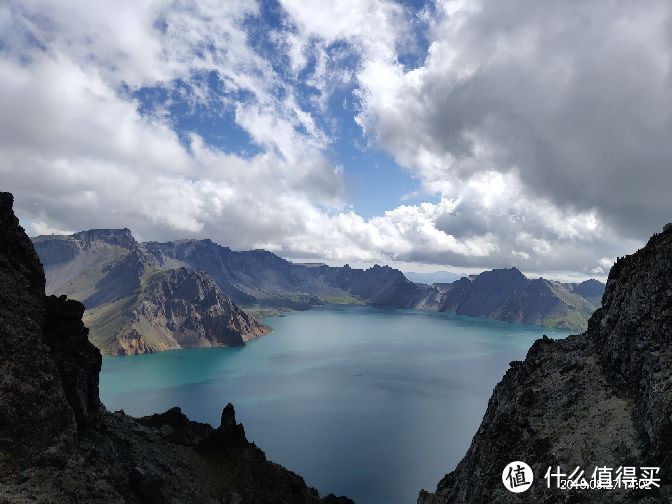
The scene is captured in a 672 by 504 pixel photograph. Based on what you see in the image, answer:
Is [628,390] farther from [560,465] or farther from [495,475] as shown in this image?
[495,475]

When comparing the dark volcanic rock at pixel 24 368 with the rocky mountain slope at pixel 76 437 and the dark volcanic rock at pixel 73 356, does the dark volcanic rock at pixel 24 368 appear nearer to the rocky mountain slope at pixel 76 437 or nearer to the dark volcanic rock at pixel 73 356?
the rocky mountain slope at pixel 76 437

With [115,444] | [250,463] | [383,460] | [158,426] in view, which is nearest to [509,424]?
[250,463]

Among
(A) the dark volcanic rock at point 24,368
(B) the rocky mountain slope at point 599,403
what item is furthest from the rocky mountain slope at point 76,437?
(B) the rocky mountain slope at point 599,403

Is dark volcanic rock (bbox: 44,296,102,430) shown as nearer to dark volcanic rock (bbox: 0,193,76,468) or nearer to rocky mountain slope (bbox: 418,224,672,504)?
dark volcanic rock (bbox: 0,193,76,468)

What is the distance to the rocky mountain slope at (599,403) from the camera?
128ft

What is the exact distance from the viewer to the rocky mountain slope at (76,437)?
43344 mm

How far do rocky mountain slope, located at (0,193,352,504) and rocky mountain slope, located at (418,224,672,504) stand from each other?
3920 centimetres

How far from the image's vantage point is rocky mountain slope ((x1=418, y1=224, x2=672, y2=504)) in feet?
128

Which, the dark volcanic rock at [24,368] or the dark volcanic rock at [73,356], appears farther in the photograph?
the dark volcanic rock at [73,356]

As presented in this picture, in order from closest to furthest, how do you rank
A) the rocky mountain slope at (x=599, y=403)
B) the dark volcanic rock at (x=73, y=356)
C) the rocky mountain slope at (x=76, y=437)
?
the rocky mountain slope at (x=599, y=403) < the rocky mountain slope at (x=76, y=437) < the dark volcanic rock at (x=73, y=356)

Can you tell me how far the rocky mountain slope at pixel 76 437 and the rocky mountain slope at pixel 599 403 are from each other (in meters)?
39.2

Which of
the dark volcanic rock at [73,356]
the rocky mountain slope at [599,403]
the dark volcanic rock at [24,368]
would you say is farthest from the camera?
the dark volcanic rock at [73,356]

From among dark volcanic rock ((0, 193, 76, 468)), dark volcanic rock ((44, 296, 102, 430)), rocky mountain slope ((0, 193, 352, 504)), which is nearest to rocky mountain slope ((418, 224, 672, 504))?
rocky mountain slope ((0, 193, 352, 504))

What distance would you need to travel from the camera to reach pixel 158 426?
8356 centimetres
